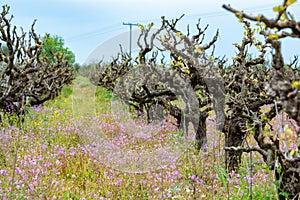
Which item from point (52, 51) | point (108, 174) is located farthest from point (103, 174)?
point (52, 51)

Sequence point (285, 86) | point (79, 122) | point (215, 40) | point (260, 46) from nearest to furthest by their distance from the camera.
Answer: point (285, 86), point (260, 46), point (215, 40), point (79, 122)

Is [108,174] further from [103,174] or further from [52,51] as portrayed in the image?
[52,51]

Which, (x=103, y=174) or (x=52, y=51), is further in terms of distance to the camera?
(x=52, y=51)

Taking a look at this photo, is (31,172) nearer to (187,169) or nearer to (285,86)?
(187,169)

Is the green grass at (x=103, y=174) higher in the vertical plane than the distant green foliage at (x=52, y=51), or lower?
lower

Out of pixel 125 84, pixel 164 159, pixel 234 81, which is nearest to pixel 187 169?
pixel 164 159

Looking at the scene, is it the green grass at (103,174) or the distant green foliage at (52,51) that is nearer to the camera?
the green grass at (103,174)

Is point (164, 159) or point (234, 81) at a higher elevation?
point (234, 81)

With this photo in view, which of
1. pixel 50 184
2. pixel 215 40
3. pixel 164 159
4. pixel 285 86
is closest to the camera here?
pixel 285 86

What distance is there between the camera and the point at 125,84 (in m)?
14.9

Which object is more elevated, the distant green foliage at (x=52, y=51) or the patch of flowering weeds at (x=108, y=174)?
the distant green foliage at (x=52, y=51)

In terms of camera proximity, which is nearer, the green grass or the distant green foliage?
the green grass

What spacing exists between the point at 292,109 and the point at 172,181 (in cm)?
367

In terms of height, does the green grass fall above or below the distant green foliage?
below
